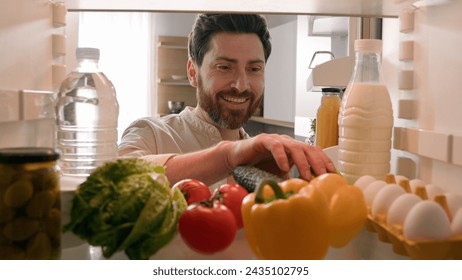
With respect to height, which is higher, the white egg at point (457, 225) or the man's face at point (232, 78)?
the man's face at point (232, 78)

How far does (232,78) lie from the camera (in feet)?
5.04

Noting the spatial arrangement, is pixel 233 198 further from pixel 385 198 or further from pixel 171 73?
pixel 171 73

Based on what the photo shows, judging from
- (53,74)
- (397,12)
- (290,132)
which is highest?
(397,12)

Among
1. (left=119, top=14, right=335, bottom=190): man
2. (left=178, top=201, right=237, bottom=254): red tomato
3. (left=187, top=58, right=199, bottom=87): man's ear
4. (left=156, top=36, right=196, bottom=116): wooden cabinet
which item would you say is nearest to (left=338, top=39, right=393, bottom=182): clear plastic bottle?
(left=178, top=201, right=237, bottom=254): red tomato

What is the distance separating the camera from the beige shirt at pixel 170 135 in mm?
1371

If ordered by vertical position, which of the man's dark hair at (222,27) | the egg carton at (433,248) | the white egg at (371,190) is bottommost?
the egg carton at (433,248)

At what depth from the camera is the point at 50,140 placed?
3.05 ft

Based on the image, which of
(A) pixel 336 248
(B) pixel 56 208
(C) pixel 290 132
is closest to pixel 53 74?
(B) pixel 56 208

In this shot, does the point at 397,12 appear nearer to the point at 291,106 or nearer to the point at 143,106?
the point at 291,106

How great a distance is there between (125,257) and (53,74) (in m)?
0.50

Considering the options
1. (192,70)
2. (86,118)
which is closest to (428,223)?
(86,118)

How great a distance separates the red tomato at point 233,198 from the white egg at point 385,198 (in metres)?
0.17

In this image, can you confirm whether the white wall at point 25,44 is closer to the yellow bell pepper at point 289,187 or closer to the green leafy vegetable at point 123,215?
the green leafy vegetable at point 123,215

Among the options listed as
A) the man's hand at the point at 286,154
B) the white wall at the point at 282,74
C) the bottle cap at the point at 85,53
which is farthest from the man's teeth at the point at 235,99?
the white wall at the point at 282,74
